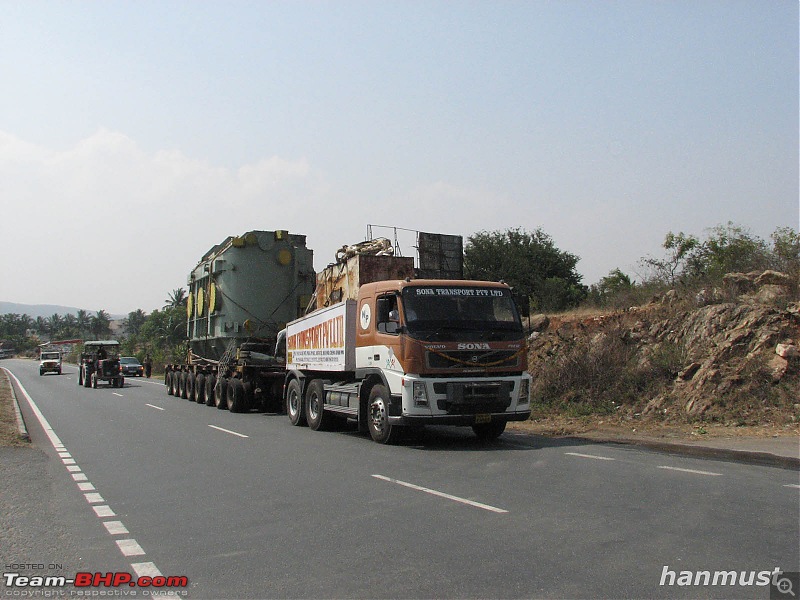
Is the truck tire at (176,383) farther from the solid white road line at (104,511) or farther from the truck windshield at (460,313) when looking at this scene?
the solid white road line at (104,511)

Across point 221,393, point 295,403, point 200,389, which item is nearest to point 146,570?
point 295,403

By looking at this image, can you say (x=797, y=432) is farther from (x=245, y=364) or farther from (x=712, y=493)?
(x=245, y=364)

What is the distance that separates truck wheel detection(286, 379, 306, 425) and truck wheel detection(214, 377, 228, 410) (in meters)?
5.42

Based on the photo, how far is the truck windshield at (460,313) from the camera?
13039 millimetres

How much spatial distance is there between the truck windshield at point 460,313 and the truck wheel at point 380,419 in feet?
4.85

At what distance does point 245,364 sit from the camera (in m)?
22.3

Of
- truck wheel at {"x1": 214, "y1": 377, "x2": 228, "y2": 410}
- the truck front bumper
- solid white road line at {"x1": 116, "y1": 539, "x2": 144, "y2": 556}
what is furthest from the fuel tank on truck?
solid white road line at {"x1": 116, "y1": 539, "x2": 144, "y2": 556}

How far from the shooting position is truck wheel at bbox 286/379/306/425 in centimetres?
1769

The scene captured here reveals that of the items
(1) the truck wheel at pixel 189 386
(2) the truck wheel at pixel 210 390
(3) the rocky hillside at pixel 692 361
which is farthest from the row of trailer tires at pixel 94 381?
(3) the rocky hillside at pixel 692 361

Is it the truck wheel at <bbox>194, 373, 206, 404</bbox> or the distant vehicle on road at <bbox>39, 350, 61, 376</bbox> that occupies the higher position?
the distant vehicle on road at <bbox>39, 350, 61, 376</bbox>

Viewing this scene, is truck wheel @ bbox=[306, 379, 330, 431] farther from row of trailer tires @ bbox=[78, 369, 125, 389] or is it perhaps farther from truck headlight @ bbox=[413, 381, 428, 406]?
row of trailer tires @ bbox=[78, 369, 125, 389]

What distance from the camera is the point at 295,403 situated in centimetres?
1816

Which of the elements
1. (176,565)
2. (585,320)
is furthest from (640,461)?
(585,320)

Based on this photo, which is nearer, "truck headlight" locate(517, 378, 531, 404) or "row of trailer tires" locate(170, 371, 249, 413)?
Result: "truck headlight" locate(517, 378, 531, 404)
